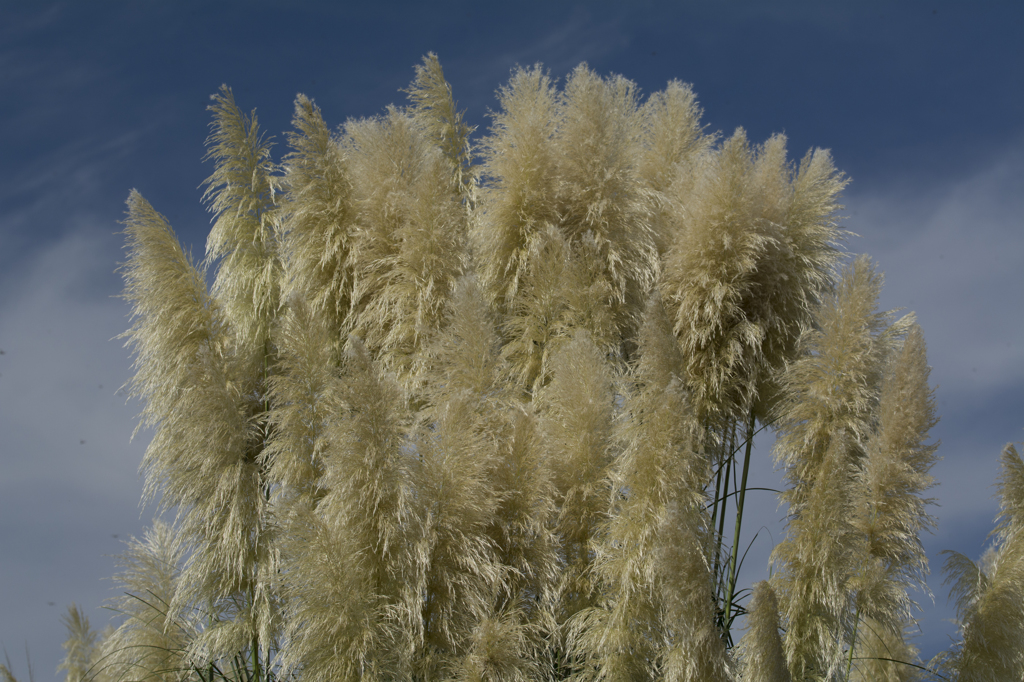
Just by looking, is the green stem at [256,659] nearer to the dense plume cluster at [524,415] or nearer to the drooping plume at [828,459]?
the dense plume cluster at [524,415]

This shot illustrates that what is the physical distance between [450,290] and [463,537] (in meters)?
1.63

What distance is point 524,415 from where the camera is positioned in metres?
4.11

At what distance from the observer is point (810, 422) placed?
450 cm

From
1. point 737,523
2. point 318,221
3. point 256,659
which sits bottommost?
point 256,659

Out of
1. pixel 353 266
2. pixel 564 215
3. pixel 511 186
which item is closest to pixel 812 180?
pixel 564 215

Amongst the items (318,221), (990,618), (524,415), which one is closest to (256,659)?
(524,415)

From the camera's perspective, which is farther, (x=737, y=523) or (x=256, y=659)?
(x=737, y=523)

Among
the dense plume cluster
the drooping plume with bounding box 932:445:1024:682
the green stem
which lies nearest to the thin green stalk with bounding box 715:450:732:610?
the dense plume cluster

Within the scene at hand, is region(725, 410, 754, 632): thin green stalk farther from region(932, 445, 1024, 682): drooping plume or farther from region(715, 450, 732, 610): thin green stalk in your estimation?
region(932, 445, 1024, 682): drooping plume

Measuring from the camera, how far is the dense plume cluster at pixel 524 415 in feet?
12.3

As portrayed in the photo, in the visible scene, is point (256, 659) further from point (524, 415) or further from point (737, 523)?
point (737, 523)

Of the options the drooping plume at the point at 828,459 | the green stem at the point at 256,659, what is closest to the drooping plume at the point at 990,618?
the drooping plume at the point at 828,459

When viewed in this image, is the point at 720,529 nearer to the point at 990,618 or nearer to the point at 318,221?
the point at 990,618

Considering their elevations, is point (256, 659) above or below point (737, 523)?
→ below
